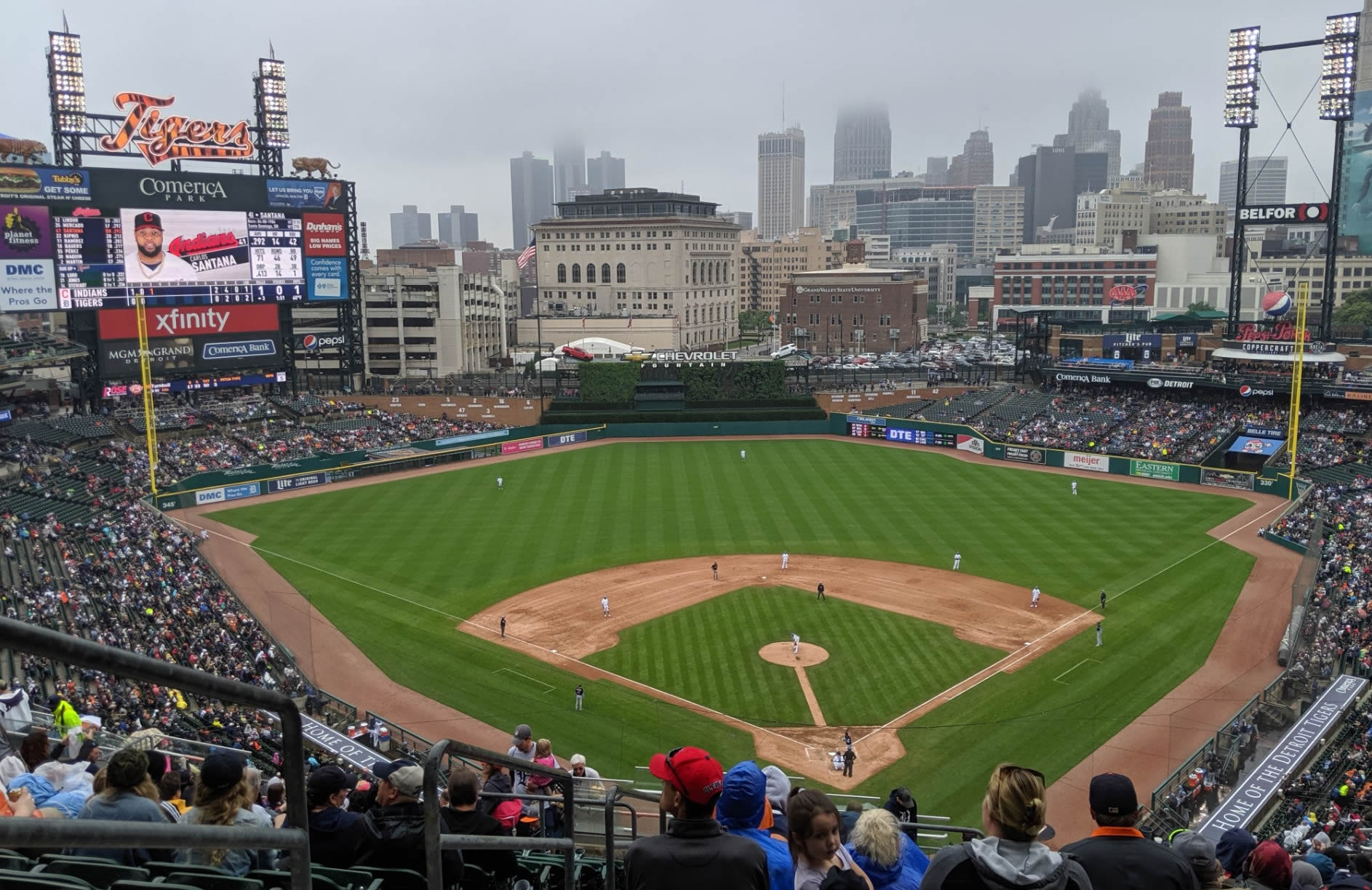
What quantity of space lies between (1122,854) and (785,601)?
30205mm

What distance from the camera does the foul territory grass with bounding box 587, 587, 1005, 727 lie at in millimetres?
26906

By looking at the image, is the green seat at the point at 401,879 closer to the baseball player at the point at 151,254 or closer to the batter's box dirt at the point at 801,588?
the batter's box dirt at the point at 801,588

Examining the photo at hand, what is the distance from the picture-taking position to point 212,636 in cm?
2867

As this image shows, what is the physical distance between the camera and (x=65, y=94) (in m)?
58.2

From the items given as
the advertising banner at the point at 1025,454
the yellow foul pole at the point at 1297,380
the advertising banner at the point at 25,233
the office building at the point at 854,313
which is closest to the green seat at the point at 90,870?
the yellow foul pole at the point at 1297,380

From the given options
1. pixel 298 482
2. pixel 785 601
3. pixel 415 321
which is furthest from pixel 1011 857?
pixel 415 321

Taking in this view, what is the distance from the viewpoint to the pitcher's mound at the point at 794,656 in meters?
29.6

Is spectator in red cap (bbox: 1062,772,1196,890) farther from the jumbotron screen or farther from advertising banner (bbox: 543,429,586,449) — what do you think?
advertising banner (bbox: 543,429,586,449)

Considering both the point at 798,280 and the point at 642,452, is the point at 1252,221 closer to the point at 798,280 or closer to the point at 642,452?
the point at 642,452

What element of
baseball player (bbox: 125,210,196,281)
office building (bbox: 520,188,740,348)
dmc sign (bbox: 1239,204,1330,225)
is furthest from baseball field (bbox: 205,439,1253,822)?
office building (bbox: 520,188,740,348)

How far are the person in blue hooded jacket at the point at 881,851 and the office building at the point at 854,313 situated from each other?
125 meters

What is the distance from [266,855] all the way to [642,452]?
59.4 metres

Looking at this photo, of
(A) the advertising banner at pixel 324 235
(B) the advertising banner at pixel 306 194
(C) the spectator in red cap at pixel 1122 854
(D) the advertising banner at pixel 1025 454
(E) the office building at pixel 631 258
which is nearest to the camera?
(C) the spectator in red cap at pixel 1122 854

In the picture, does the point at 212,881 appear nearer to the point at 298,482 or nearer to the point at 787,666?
the point at 787,666
